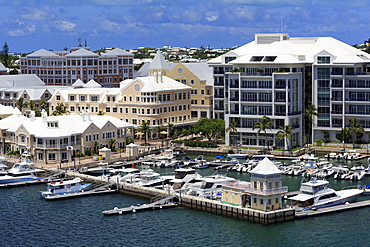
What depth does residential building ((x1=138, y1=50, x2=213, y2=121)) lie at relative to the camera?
124375mm

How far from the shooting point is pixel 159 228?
62656 mm

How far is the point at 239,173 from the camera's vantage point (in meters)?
87.6

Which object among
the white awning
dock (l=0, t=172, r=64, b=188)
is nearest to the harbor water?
the white awning

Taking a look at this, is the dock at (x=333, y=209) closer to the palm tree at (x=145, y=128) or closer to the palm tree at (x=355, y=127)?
the palm tree at (x=355, y=127)

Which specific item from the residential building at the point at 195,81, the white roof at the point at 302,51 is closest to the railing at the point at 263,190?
the white roof at the point at 302,51

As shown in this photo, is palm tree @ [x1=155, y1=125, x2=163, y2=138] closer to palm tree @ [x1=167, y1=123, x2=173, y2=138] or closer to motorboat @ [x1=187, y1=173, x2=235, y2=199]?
palm tree @ [x1=167, y1=123, x2=173, y2=138]

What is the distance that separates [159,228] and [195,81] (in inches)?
2555

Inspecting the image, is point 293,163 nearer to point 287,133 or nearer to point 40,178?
point 287,133

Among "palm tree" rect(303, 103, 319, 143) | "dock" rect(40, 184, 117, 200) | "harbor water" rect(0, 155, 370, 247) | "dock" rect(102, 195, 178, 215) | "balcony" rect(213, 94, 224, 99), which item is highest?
"balcony" rect(213, 94, 224, 99)

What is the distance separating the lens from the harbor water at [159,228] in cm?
5862

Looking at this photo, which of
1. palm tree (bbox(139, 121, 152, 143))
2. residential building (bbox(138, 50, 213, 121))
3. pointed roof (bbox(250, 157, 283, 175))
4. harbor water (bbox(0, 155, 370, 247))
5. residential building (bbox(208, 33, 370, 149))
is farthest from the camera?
residential building (bbox(138, 50, 213, 121))

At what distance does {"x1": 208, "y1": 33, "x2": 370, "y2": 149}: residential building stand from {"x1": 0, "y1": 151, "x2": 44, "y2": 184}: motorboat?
1247 inches

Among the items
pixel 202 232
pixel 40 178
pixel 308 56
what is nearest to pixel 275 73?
pixel 308 56

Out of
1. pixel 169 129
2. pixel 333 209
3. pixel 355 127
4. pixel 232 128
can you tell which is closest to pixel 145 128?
pixel 169 129
